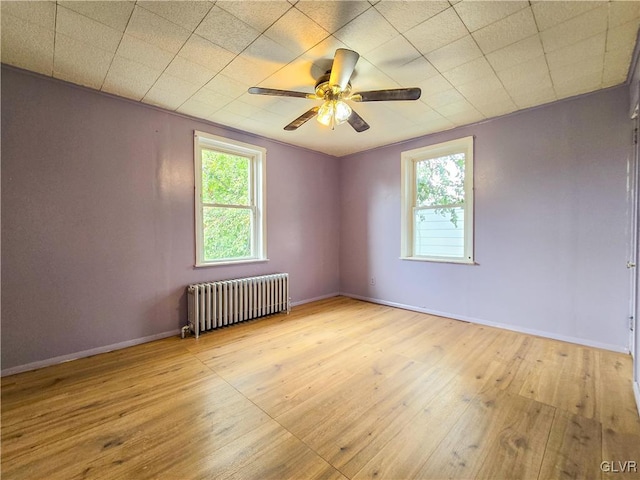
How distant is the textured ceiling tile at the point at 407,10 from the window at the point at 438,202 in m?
2.27

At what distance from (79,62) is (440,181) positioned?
4280mm

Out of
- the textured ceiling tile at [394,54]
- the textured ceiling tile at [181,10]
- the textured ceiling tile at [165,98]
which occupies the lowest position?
the textured ceiling tile at [394,54]

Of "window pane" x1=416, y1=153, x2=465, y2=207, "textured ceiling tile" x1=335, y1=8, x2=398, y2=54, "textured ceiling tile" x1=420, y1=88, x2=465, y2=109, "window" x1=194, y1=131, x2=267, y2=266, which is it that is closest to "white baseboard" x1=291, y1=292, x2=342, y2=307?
"window" x1=194, y1=131, x2=267, y2=266

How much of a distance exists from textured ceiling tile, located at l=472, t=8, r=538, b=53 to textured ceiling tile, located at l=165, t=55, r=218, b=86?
2189mm

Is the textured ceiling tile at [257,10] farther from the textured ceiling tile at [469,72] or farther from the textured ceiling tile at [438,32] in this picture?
the textured ceiling tile at [469,72]

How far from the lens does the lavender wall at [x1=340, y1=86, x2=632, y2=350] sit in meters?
2.73

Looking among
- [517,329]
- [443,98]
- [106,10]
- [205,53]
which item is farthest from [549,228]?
[106,10]

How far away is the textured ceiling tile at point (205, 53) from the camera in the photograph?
2.03 meters

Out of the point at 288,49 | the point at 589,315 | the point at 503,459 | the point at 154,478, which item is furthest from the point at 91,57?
the point at 589,315

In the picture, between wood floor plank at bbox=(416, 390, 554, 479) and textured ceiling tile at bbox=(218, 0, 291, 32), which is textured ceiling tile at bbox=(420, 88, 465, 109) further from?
wood floor plank at bbox=(416, 390, 554, 479)

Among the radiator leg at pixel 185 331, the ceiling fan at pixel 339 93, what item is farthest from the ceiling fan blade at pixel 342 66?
the radiator leg at pixel 185 331

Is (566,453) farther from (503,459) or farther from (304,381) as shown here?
(304,381)

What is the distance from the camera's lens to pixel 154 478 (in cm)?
134

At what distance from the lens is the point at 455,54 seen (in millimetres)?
2168
